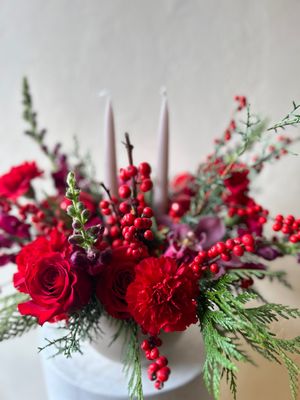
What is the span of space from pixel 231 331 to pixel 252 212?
0.20m

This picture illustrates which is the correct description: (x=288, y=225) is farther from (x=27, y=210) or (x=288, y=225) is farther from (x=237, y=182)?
(x=27, y=210)

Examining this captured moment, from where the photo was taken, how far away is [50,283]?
0.46m

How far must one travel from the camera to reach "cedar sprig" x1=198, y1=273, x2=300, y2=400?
0.40 m

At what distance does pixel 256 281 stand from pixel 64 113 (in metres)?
0.53

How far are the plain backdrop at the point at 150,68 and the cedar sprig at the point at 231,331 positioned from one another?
1.46ft

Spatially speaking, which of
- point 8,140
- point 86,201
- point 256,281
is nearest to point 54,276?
point 86,201

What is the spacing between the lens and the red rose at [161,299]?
17.2 inches

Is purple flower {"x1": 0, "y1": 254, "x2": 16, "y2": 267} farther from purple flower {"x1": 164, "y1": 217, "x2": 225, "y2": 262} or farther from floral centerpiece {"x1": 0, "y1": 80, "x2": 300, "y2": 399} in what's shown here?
purple flower {"x1": 164, "y1": 217, "x2": 225, "y2": 262}

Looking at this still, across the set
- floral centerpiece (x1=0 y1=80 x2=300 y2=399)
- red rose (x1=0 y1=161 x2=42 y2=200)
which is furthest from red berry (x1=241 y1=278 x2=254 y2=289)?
red rose (x1=0 y1=161 x2=42 y2=200)

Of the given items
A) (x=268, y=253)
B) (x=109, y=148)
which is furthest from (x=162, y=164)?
(x=268, y=253)

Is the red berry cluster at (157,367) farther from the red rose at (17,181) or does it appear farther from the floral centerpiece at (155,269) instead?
the red rose at (17,181)

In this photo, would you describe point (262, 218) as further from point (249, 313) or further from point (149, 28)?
point (149, 28)

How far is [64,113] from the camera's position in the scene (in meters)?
0.99

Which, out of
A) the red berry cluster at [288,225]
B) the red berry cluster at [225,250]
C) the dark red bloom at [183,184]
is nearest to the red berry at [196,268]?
the red berry cluster at [225,250]
